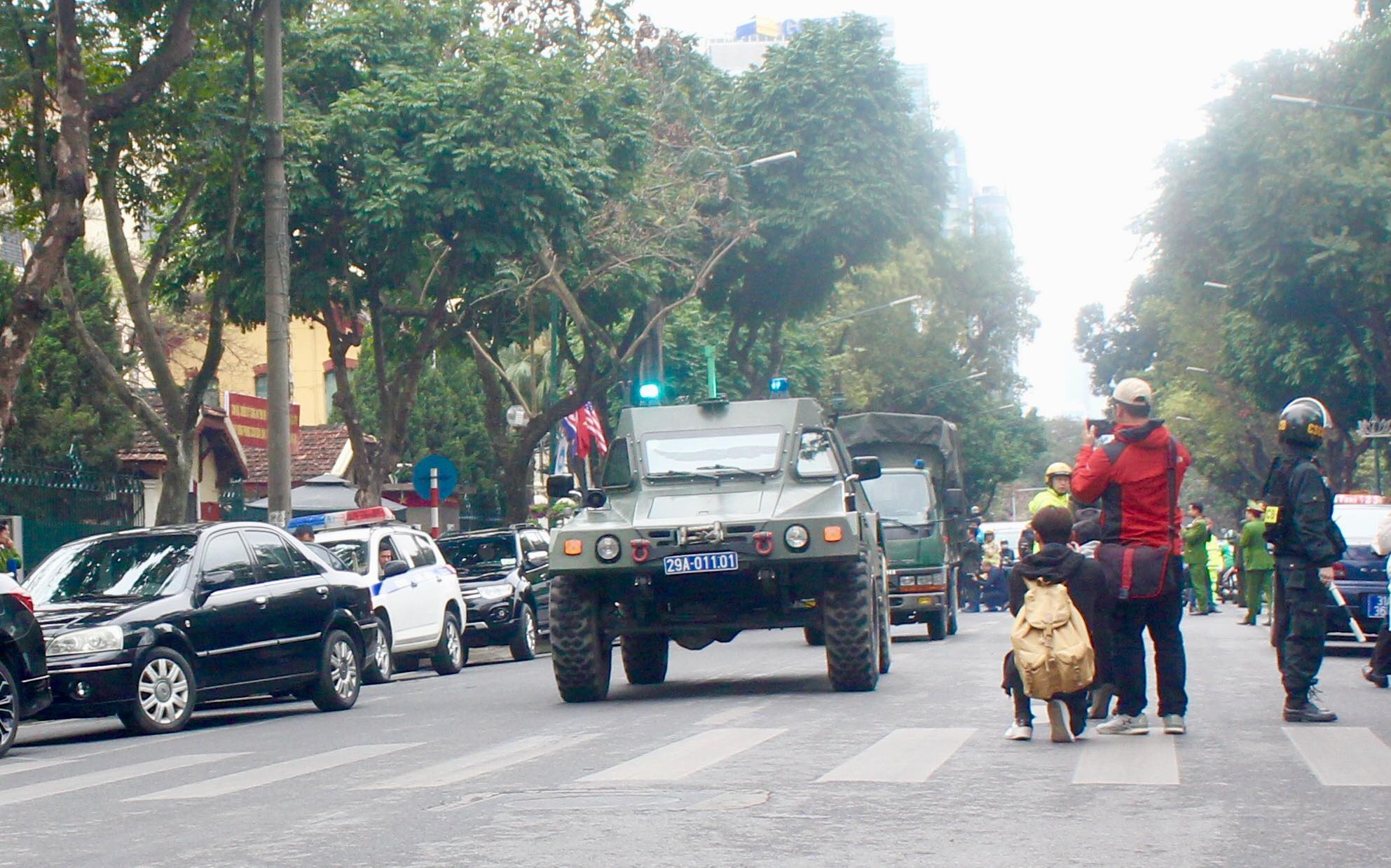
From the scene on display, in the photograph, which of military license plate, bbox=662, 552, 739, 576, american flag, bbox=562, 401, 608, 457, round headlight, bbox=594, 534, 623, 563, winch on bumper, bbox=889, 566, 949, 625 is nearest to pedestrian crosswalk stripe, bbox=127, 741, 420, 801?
round headlight, bbox=594, 534, 623, 563

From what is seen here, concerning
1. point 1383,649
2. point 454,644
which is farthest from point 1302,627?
point 454,644

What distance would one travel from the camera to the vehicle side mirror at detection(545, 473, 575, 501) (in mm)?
14586

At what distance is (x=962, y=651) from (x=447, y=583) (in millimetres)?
5773

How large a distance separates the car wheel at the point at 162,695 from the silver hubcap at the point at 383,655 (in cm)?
516

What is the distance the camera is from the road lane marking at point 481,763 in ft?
29.7

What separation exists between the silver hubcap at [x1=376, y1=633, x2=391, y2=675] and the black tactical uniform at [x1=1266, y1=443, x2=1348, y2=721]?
9861mm

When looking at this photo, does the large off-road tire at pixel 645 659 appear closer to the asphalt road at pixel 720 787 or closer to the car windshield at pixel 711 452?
the asphalt road at pixel 720 787

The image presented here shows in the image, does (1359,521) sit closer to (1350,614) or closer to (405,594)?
(1350,614)

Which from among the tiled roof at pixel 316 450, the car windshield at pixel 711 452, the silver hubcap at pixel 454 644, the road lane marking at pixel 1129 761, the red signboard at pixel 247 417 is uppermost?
the tiled roof at pixel 316 450

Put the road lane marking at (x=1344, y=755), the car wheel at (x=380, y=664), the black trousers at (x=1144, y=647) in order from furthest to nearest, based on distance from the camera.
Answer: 1. the car wheel at (x=380, y=664)
2. the black trousers at (x=1144, y=647)
3. the road lane marking at (x=1344, y=755)

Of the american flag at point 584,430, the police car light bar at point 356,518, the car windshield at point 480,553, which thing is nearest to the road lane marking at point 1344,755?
the police car light bar at point 356,518

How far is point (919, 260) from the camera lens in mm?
69375

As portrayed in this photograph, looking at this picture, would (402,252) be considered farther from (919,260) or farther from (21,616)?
(919,260)

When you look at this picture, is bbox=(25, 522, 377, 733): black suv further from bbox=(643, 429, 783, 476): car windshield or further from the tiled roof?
the tiled roof
